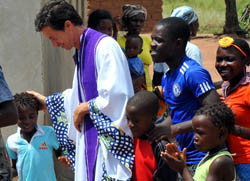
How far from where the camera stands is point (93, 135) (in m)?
3.79

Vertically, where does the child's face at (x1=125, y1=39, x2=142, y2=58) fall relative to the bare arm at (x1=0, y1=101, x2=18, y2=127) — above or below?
below

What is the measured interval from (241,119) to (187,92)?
44 centimetres

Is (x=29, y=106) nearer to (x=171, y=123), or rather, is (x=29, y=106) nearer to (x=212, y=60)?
(x=171, y=123)

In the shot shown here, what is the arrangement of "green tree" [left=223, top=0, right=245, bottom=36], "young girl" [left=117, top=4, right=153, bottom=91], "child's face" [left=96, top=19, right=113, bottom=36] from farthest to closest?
1. "green tree" [left=223, top=0, right=245, bottom=36]
2. "young girl" [left=117, top=4, right=153, bottom=91]
3. "child's face" [left=96, top=19, right=113, bottom=36]

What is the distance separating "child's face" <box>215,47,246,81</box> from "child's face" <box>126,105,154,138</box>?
2.14 ft

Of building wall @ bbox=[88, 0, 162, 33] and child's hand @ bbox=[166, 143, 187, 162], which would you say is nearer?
child's hand @ bbox=[166, 143, 187, 162]

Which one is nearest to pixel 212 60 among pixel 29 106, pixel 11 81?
pixel 11 81

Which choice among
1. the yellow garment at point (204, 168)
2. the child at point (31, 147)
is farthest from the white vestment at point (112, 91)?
the child at point (31, 147)

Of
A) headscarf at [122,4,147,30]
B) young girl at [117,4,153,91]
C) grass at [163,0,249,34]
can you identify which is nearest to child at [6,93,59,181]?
young girl at [117,4,153,91]

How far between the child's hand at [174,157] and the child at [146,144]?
0.69 ft

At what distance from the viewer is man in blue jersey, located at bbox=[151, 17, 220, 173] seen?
3.47 meters

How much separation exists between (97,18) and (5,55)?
1.06 meters

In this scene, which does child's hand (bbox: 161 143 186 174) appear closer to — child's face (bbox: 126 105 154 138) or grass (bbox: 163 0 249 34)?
child's face (bbox: 126 105 154 138)

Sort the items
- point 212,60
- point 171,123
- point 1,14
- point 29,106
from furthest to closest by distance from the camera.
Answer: point 212,60, point 1,14, point 29,106, point 171,123
